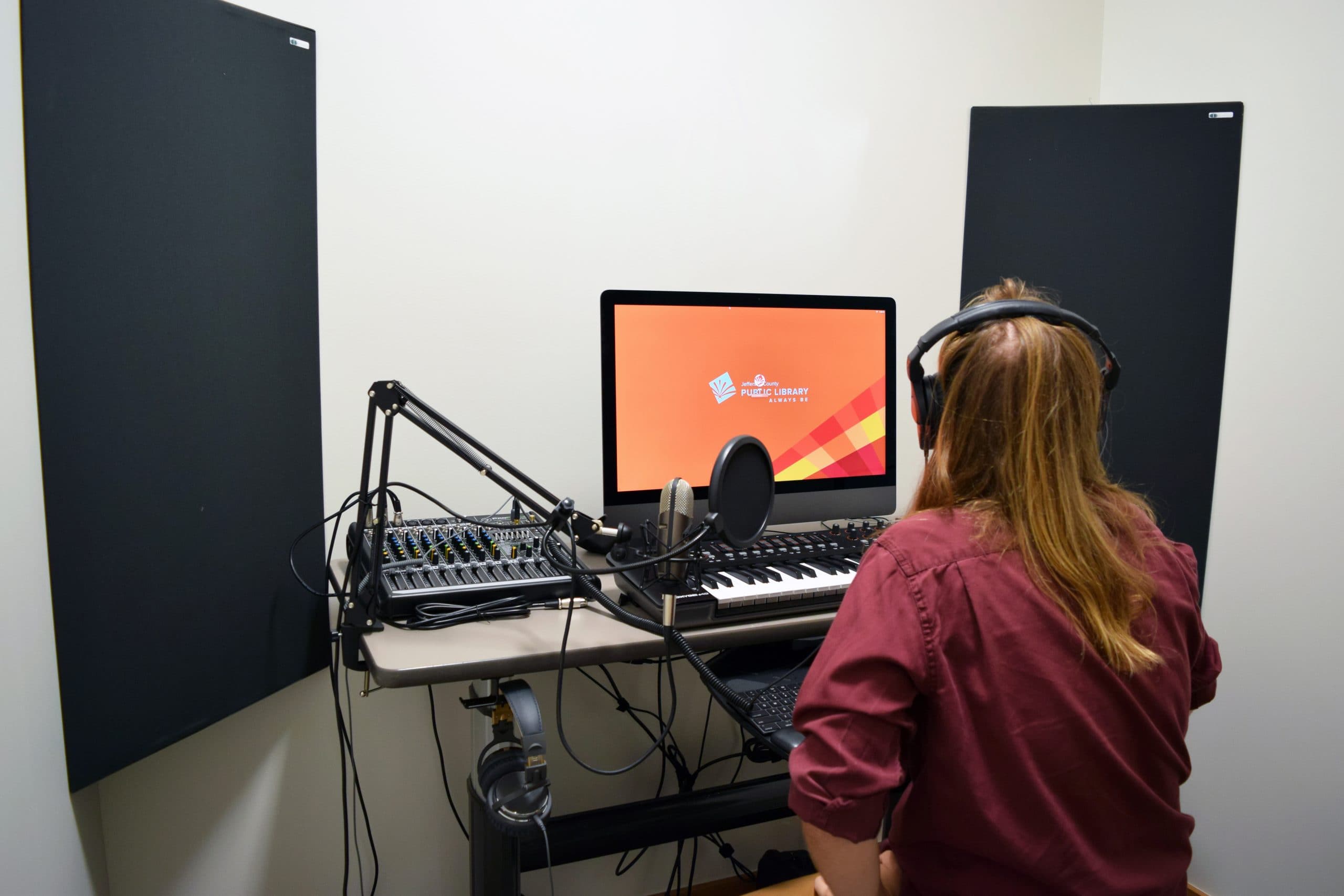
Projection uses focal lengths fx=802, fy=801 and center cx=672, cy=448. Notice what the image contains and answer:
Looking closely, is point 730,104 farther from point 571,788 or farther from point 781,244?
point 571,788

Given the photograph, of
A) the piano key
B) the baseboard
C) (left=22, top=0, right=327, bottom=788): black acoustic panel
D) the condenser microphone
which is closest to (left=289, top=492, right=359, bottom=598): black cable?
(left=22, top=0, right=327, bottom=788): black acoustic panel

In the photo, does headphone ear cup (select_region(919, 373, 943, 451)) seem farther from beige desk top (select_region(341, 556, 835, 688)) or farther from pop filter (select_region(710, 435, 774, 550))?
beige desk top (select_region(341, 556, 835, 688))

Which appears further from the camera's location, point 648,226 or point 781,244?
point 781,244

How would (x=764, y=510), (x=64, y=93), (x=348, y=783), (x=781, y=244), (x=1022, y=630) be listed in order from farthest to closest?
1. (x=781, y=244)
2. (x=348, y=783)
3. (x=764, y=510)
4. (x=64, y=93)
5. (x=1022, y=630)

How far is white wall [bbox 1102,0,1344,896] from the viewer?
1.83 meters

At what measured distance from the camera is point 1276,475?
1.92 metres

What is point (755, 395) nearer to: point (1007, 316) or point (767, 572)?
point (767, 572)

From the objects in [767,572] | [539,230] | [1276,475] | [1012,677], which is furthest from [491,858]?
[1276,475]

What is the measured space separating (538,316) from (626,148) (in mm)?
444

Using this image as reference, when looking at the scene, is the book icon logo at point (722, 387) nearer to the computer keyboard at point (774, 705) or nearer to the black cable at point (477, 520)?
the black cable at point (477, 520)

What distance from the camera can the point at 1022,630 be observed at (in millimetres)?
789

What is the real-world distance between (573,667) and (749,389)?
752 mm

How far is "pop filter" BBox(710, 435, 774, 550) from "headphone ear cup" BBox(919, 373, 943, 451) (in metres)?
0.24

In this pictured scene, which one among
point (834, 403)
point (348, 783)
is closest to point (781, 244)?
point (834, 403)
